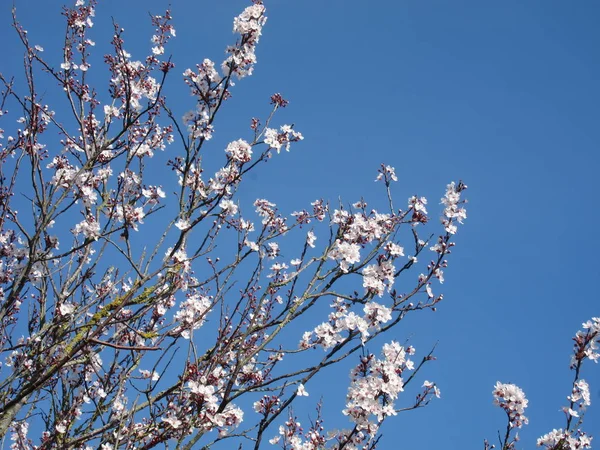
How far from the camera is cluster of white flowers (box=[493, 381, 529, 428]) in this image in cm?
598

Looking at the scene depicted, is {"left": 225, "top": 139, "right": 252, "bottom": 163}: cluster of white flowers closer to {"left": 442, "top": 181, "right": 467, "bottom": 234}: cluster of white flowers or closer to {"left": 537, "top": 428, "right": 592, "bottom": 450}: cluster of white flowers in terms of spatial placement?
{"left": 442, "top": 181, "right": 467, "bottom": 234}: cluster of white flowers

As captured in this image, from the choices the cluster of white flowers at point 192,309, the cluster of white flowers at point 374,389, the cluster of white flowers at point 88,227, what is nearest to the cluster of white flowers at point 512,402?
the cluster of white flowers at point 374,389

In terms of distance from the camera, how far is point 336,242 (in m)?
5.41

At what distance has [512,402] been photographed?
19.8 feet

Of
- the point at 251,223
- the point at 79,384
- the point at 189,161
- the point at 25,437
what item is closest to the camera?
the point at 189,161

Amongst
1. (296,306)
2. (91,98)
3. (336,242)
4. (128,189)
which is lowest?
(296,306)

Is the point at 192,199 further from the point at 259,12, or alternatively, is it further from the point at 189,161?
the point at 259,12

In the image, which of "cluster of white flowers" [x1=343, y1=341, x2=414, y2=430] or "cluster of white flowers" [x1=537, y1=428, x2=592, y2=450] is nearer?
"cluster of white flowers" [x1=343, y1=341, x2=414, y2=430]

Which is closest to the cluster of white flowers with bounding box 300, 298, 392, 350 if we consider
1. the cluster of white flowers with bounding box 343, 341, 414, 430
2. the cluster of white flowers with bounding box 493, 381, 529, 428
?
the cluster of white flowers with bounding box 343, 341, 414, 430

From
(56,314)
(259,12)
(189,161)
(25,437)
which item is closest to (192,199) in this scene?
(189,161)

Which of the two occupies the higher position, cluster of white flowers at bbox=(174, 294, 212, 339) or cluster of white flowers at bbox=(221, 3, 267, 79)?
cluster of white flowers at bbox=(221, 3, 267, 79)

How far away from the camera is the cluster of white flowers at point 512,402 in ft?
19.6

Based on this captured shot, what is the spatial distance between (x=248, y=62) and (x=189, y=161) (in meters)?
1.17

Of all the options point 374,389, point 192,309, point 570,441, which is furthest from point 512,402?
point 192,309
